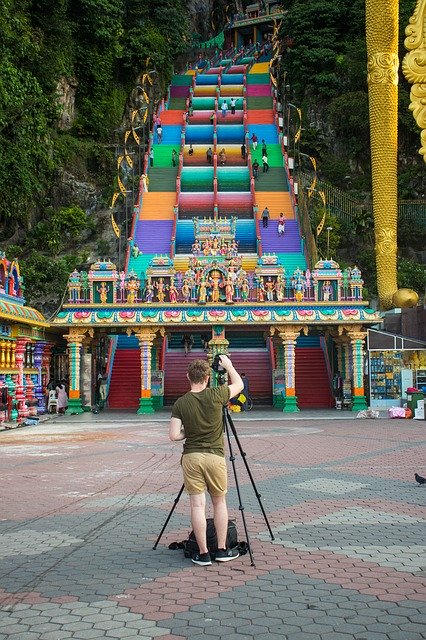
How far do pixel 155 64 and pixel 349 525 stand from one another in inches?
1938

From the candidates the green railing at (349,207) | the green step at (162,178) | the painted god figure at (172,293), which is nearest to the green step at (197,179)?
the green step at (162,178)

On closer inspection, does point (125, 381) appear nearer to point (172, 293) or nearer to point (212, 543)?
point (172, 293)

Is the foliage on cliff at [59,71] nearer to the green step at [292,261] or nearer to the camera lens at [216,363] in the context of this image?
the green step at [292,261]

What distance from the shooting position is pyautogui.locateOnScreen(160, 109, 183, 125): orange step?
46.4 metres

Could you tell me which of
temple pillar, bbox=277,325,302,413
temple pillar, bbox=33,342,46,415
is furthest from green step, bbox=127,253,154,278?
temple pillar, bbox=277,325,302,413

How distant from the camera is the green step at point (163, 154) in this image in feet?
133

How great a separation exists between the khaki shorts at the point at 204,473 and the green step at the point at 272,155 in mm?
35769

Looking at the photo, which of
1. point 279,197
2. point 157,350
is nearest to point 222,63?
point 279,197

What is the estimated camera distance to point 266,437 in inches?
608

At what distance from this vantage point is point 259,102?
1932 inches

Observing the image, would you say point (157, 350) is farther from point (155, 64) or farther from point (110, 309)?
point (155, 64)

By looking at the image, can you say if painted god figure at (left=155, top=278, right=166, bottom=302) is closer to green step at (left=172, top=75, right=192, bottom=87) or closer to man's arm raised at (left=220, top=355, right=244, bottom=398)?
man's arm raised at (left=220, top=355, right=244, bottom=398)

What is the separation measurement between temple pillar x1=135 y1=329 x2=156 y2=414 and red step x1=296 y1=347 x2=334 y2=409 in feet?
18.9

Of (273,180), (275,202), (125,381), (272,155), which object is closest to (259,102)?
(272,155)
